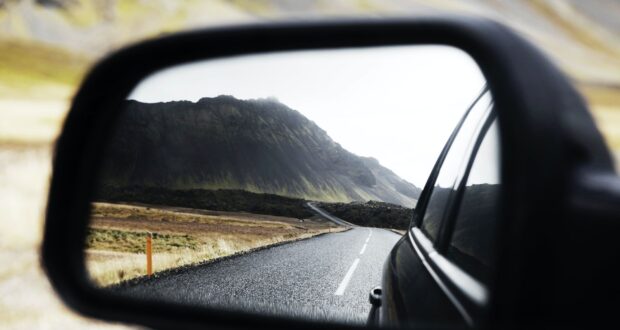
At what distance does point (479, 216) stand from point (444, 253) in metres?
0.30

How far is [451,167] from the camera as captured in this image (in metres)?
2.50

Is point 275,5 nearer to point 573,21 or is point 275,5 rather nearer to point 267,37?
point 573,21

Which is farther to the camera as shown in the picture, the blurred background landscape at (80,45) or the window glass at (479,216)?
the blurred background landscape at (80,45)

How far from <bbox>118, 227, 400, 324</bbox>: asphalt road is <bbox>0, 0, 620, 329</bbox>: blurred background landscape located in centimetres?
253

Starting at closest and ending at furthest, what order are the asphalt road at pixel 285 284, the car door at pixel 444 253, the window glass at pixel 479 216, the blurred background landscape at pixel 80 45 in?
the car door at pixel 444 253 < the window glass at pixel 479 216 < the asphalt road at pixel 285 284 < the blurred background landscape at pixel 80 45

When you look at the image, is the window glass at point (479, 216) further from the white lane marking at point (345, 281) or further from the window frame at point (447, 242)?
the white lane marking at point (345, 281)

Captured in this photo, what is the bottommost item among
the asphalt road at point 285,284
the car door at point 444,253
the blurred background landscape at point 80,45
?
the asphalt road at point 285,284

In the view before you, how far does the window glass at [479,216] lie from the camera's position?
1501 millimetres

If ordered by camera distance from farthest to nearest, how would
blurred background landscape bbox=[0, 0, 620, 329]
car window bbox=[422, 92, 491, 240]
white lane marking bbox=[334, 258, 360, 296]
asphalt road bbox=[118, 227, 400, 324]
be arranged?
blurred background landscape bbox=[0, 0, 620, 329]
white lane marking bbox=[334, 258, 360, 296]
asphalt road bbox=[118, 227, 400, 324]
car window bbox=[422, 92, 491, 240]

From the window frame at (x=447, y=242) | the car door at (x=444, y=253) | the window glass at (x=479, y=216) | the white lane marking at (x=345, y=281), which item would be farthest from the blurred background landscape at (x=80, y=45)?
the window glass at (x=479, y=216)

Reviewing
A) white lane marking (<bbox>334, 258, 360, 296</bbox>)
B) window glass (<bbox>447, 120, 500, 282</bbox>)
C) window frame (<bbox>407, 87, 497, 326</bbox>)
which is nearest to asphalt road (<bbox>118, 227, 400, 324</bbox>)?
white lane marking (<bbox>334, 258, 360, 296</bbox>)

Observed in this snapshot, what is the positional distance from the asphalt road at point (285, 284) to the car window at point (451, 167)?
2.49 m

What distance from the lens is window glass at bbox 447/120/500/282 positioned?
150 cm

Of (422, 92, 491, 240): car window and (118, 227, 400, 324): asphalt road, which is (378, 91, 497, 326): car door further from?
(118, 227, 400, 324): asphalt road
